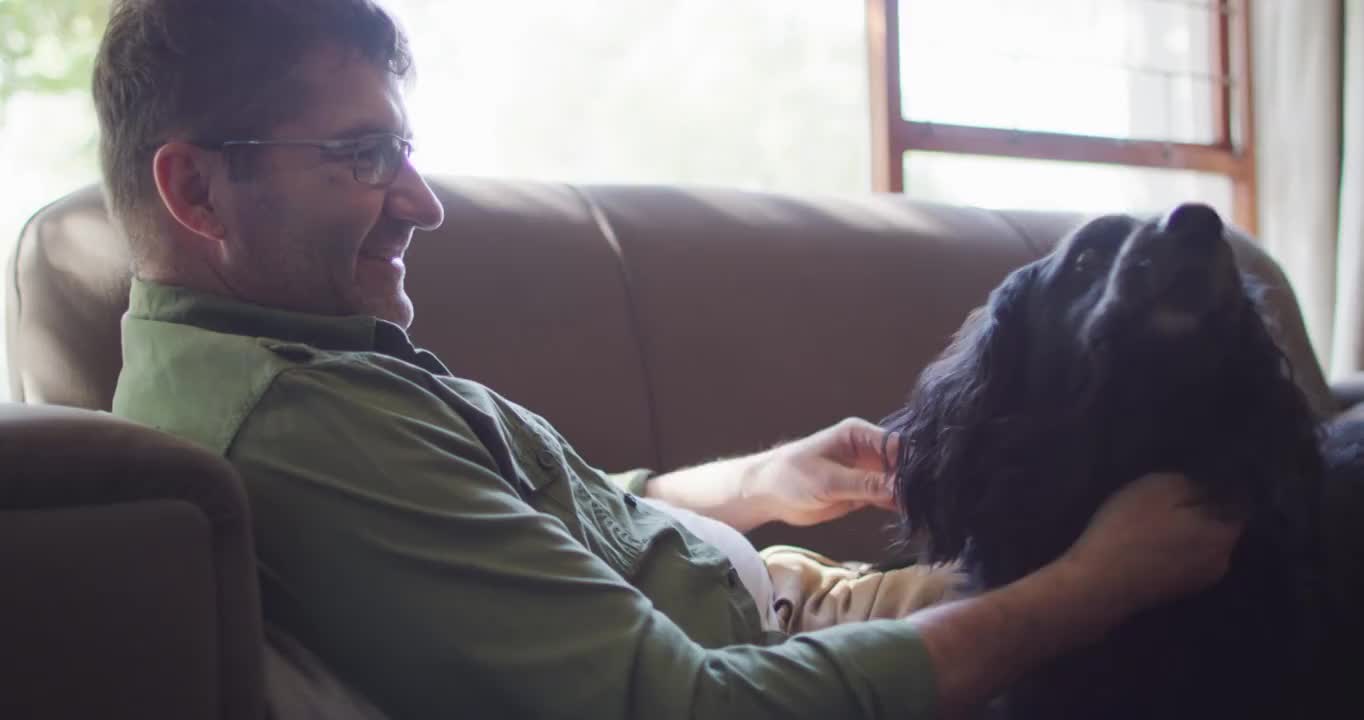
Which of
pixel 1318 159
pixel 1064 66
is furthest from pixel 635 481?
pixel 1318 159

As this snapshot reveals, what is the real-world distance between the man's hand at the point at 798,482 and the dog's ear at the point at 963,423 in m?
0.14

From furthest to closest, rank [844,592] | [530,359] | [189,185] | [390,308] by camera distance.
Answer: [530,359]
[844,592]
[390,308]
[189,185]

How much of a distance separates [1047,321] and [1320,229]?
8.39 feet

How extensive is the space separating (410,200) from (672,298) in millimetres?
764

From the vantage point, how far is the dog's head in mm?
992

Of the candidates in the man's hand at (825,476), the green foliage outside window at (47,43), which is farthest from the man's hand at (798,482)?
the green foliage outside window at (47,43)

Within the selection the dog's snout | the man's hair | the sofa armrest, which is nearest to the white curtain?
the dog's snout

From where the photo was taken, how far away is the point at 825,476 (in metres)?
1.45

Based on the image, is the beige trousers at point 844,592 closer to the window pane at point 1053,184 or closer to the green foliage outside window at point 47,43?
the green foliage outside window at point 47,43

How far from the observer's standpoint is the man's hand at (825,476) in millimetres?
1446

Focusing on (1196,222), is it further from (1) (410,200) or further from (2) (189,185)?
(2) (189,185)

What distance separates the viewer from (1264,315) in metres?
1.13

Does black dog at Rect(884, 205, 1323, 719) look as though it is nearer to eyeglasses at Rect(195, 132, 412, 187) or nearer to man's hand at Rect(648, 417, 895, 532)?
man's hand at Rect(648, 417, 895, 532)

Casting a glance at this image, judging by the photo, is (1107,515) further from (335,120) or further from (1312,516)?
(335,120)
